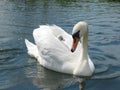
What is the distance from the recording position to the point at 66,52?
10938 millimetres

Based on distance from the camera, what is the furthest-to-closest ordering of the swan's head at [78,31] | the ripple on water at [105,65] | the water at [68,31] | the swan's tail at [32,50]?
the swan's tail at [32,50]
the ripple on water at [105,65]
the swan's head at [78,31]
the water at [68,31]

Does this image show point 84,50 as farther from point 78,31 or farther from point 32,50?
point 32,50

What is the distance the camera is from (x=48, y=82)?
10.2m

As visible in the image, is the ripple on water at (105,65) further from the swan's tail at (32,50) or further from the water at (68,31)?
the swan's tail at (32,50)

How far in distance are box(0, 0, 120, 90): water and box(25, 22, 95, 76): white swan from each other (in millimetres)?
195

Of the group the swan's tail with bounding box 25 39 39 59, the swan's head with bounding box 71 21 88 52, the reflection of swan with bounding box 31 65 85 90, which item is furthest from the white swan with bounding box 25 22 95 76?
the swan's tail with bounding box 25 39 39 59

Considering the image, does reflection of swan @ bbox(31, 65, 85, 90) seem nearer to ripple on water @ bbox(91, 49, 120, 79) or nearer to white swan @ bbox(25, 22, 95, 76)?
white swan @ bbox(25, 22, 95, 76)

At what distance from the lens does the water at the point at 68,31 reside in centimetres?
1013

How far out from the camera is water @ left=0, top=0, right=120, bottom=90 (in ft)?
33.2

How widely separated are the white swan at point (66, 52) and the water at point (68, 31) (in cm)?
20

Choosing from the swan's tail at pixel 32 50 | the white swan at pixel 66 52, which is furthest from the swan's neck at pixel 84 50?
the swan's tail at pixel 32 50

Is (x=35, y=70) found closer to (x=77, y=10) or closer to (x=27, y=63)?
(x=27, y=63)

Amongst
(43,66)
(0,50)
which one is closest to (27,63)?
(43,66)

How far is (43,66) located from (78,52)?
108 centimetres
